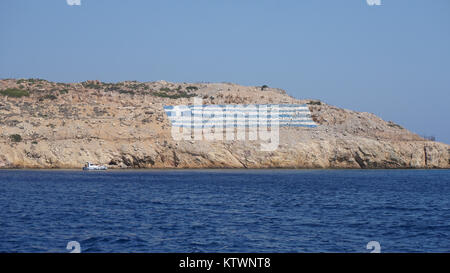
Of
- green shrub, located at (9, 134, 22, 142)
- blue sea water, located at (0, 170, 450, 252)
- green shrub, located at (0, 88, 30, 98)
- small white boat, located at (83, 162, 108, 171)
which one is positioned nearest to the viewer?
blue sea water, located at (0, 170, 450, 252)

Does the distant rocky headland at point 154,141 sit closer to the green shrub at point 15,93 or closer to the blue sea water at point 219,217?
the green shrub at point 15,93

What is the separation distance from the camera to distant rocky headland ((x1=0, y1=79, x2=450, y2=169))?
7344 cm

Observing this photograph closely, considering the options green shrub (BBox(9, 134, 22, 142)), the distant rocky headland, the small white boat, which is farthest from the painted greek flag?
green shrub (BBox(9, 134, 22, 142))

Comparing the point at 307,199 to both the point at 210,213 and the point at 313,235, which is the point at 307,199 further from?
the point at 313,235

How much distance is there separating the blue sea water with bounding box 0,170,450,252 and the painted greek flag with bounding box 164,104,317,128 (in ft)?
107

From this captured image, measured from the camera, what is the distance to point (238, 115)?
85875 mm

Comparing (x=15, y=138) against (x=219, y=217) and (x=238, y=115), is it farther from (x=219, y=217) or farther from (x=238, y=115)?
(x=219, y=217)

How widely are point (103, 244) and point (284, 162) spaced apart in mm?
57743

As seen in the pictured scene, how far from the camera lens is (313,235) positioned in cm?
2442

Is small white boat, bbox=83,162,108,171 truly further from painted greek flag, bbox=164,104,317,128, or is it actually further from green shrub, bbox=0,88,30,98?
green shrub, bbox=0,88,30,98

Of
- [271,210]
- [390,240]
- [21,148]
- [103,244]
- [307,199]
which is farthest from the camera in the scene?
[21,148]

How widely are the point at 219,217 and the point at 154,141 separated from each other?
47.1 meters

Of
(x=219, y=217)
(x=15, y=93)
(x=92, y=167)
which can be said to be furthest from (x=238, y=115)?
(x=219, y=217)

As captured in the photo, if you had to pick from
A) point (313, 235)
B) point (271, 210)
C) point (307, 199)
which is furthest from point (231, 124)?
point (313, 235)
